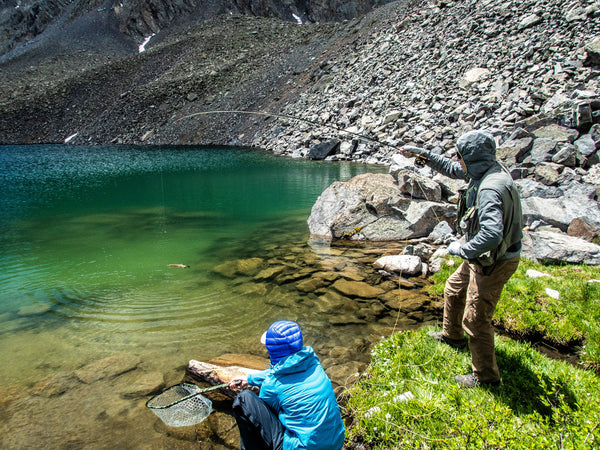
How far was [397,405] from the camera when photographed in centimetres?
392

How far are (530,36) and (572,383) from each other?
118 ft

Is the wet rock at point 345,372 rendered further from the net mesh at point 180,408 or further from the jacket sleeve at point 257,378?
the jacket sleeve at point 257,378

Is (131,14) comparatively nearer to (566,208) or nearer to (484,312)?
(566,208)

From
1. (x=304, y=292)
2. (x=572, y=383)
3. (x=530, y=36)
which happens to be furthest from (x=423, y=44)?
(x=572, y=383)

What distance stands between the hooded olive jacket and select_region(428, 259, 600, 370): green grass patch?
8.34ft

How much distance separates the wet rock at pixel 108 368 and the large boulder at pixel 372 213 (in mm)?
8017

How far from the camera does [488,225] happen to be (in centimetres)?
366

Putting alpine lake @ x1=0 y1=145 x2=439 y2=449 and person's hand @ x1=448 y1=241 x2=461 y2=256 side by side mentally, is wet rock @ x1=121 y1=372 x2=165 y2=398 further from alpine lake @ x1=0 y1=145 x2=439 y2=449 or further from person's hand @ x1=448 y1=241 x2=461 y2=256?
person's hand @ x1=448 y1=241 x2=461 y2=256

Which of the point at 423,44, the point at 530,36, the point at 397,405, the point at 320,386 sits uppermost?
the point at 423,44

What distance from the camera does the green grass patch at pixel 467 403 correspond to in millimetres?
3006

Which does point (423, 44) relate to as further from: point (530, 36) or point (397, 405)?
point (397, 405)

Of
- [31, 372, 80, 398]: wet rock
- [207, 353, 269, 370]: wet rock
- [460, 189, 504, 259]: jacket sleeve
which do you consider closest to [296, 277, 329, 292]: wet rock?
[207, 353, 269, 370]: wet rock

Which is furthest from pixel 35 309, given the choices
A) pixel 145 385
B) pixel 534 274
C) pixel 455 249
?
pixel 534 274

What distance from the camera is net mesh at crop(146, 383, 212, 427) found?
4.47m
